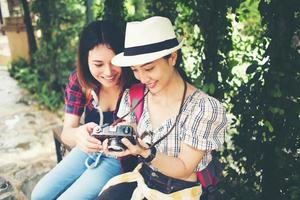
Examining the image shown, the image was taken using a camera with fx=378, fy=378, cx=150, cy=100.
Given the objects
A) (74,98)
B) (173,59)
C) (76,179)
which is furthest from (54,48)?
(173,59)

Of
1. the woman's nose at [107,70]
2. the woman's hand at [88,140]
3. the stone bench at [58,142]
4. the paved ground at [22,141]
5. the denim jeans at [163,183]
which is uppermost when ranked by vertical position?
the woman's nose at [107,70]

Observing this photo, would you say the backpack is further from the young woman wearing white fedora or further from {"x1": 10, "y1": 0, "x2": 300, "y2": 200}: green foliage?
{"x1": 10, "y1": 0, "x2": 300, "y2": 200}: green foliage

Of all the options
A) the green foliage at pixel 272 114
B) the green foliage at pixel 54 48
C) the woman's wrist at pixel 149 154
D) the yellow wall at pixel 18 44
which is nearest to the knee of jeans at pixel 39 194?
the woman's wrist at pixel 149 154

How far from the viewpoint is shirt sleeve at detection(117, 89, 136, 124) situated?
2.53m

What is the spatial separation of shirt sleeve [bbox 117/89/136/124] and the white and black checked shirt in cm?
15

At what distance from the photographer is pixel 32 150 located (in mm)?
5219

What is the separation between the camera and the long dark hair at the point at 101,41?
261 cm

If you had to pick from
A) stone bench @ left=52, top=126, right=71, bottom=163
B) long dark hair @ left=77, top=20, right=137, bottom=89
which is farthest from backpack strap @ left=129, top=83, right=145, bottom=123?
stone bench @ left=52, top=126, right=71, bottom=163

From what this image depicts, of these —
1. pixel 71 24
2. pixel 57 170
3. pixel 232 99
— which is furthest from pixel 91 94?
pixel 71 24

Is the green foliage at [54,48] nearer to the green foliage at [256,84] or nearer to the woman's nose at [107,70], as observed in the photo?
the green foliage at [256,84]

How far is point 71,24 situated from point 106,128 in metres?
5.48

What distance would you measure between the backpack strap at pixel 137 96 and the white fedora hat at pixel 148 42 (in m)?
0.37

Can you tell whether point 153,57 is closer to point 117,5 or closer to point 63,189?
point 63,189

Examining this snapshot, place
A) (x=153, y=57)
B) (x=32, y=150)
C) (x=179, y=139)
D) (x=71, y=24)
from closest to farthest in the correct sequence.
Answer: (x=153, y=57)
(x=179, y=139)
(x=32, y=150)
(x=71, y=24)
